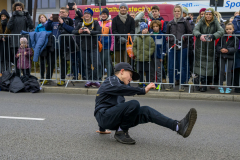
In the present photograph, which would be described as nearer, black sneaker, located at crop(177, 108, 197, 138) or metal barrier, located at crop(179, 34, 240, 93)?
black sneaker, located at crop(177, 108, 197, 138)

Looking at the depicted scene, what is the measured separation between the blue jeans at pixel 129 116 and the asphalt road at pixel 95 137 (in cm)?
32

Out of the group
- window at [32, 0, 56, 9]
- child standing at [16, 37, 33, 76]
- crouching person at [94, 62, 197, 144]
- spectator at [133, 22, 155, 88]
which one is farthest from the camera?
window at [32, 0, 56, 9]

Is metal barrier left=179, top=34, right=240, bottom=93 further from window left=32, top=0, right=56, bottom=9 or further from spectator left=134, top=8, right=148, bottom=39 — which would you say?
window left=32, top=0, right=56, bottom=9

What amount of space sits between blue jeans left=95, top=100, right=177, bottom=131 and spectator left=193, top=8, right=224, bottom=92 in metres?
4.84

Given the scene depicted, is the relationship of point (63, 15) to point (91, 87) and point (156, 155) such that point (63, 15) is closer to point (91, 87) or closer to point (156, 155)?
point (91, 87)

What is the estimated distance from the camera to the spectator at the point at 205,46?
9.17 metres

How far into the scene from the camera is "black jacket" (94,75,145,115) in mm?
4707

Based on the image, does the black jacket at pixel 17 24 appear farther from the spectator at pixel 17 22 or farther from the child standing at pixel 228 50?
the child standing at pixel 228 50

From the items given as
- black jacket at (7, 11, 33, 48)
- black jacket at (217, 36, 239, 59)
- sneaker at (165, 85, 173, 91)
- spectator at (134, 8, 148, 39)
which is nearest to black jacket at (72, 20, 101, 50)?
spectator at (134, 8, 148, 39)

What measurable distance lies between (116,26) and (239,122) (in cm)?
499

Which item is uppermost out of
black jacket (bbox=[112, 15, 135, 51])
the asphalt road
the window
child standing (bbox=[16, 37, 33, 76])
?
the window

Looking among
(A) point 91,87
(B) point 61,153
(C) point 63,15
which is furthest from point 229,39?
(B) point 61,153

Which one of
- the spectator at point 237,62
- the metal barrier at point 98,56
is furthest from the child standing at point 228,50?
the metal barrier at point 98,56

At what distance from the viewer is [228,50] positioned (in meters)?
9.02
